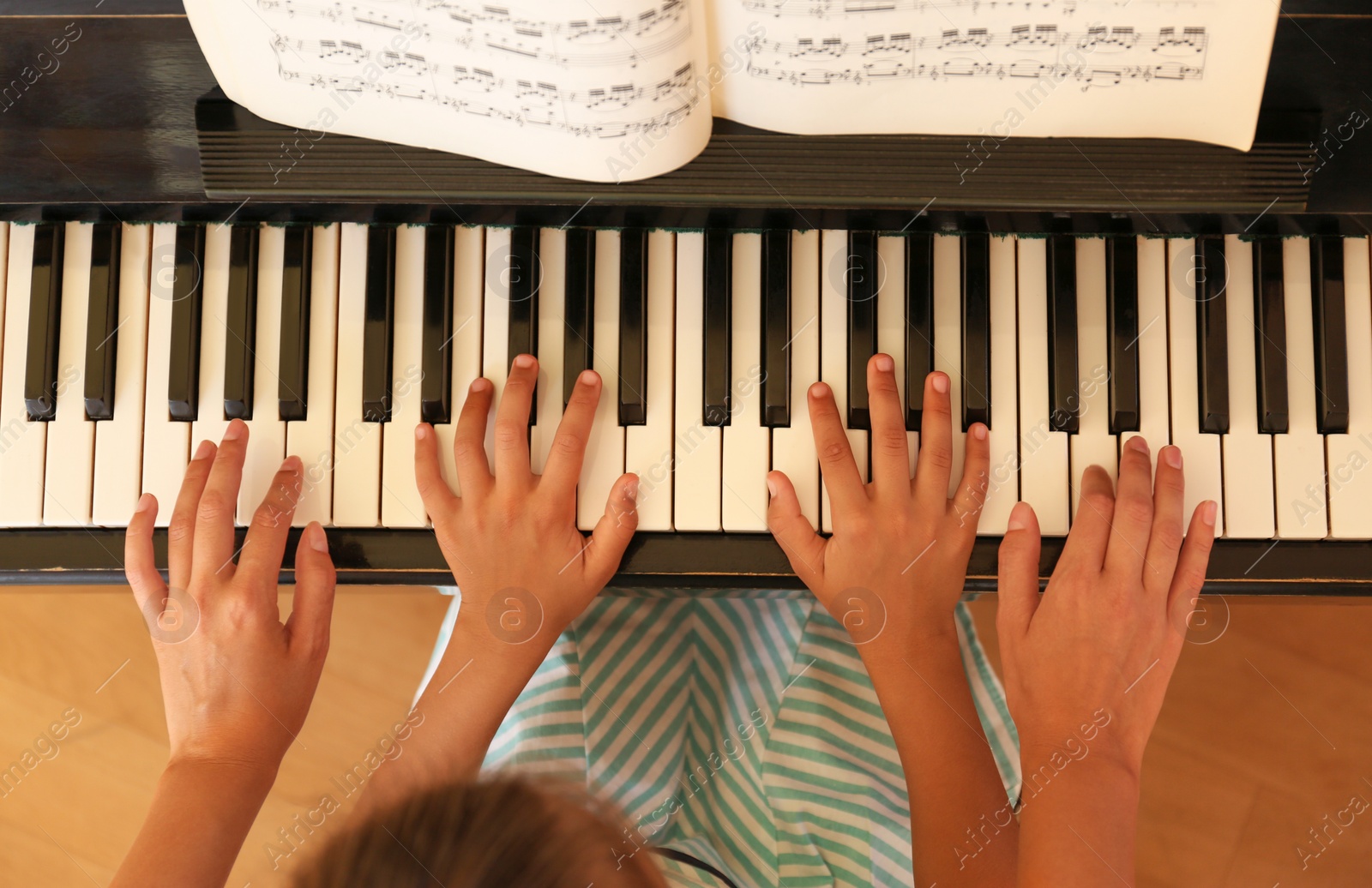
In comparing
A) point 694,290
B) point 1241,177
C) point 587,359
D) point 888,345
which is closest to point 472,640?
point 587,359

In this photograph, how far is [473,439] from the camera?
112 centimetres

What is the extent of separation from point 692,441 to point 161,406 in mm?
702

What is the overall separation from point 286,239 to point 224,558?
425mm

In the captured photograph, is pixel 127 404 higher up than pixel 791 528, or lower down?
higher up

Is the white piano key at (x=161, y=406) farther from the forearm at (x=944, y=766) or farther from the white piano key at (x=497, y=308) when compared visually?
the forearm at (x=944, y=766)

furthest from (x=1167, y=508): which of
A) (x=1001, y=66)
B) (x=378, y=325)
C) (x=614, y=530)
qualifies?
(x=378, y=325)

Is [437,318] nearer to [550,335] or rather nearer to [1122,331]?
[550,335]

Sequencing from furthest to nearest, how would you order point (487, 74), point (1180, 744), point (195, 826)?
point (1180, 744)
point (195, 826)
point (487, 74)

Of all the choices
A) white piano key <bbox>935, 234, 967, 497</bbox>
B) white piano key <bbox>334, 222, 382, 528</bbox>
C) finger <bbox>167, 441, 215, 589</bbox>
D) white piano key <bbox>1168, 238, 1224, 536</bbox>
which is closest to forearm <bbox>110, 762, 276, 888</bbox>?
finger <bbox>167, 441, 215, 589</bbox>

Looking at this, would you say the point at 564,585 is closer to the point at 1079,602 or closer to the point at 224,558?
the point at 224,558

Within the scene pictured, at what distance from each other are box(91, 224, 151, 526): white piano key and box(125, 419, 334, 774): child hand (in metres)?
0.05

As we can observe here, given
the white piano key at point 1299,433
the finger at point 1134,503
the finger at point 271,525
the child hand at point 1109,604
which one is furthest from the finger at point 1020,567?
the finger at point 271,525

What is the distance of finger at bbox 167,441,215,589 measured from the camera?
3.59 feet

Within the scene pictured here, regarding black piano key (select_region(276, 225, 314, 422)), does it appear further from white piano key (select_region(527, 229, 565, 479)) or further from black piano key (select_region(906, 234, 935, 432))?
black piano key (select_region(906, 234, 935, 432))
